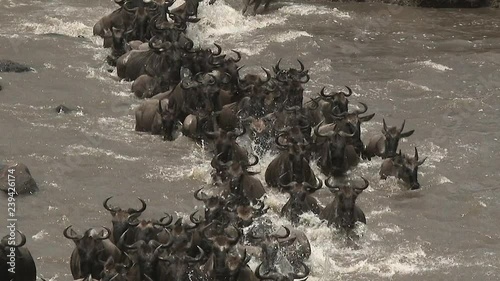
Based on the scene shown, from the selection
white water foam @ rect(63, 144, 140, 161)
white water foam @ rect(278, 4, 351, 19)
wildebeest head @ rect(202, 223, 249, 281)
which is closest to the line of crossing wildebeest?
wildebeest head @ rect(202, 223, 249, 281)

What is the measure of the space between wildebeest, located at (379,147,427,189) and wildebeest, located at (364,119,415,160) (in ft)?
0.80

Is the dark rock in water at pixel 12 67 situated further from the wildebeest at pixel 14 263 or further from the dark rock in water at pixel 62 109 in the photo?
the wildebeest at pixel 14 263

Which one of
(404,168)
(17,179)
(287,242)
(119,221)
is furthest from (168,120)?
(287,242)

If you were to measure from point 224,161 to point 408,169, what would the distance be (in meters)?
2.92

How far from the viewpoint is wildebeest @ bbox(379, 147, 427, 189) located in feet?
52.3

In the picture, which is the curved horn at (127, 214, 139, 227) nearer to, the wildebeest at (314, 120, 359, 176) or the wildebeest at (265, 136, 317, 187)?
the wildebeest at (265, 136, 317, 187)

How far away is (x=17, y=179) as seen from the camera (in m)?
15.0

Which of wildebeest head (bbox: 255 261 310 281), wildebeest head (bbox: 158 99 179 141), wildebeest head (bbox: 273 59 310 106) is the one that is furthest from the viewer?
wildebeest head (bbox: 273 59 310 106)

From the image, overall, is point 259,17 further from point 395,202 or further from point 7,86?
point 395,202

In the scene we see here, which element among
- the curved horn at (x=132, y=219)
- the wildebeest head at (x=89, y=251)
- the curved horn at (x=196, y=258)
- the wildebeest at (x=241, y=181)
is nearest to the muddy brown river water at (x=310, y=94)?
the wildebeest at (x=241, y=181)

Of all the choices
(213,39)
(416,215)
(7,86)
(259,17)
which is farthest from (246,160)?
(259,17)

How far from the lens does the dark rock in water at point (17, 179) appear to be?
1484 centimetres

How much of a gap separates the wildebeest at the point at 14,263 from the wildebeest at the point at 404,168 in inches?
255

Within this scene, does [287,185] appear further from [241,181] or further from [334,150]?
[334,150]
